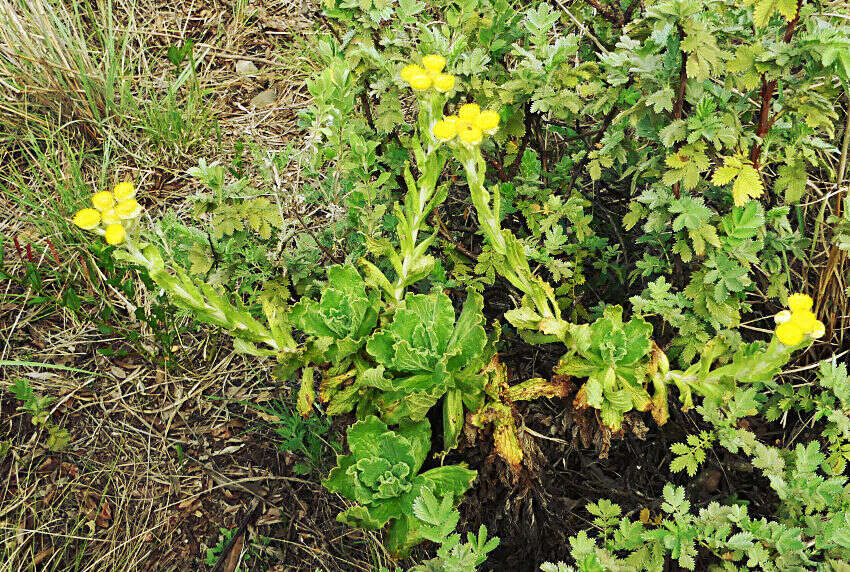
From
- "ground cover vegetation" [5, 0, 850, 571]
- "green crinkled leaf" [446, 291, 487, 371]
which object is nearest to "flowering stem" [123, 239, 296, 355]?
"ground cover vegetation" [5, 0, 850, 571]

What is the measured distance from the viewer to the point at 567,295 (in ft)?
7.00

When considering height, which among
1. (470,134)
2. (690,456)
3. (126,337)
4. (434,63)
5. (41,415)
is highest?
(434,63)

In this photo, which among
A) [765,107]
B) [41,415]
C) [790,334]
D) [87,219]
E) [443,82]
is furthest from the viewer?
[41,415]

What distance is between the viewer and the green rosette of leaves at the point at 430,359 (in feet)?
5.26

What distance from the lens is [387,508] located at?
1.62 meters

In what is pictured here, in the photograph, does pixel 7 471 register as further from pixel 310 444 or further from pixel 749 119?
pixel 749 119

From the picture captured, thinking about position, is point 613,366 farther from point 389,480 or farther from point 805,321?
point 389,480

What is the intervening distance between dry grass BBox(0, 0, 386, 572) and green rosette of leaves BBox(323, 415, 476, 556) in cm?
54

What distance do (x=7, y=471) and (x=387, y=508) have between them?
5.49 feet

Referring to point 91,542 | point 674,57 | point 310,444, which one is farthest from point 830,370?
point 91,542

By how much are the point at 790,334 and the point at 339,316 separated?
103 centimetres

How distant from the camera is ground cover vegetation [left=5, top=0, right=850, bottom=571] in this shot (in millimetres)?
1508

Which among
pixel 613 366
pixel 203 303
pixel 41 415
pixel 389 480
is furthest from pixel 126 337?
pixel 613 366

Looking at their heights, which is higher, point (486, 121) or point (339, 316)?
point (486, 121)
